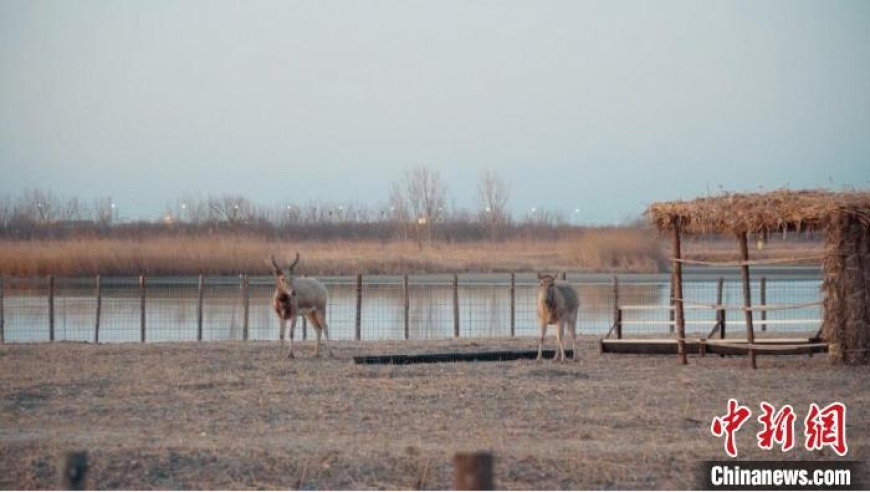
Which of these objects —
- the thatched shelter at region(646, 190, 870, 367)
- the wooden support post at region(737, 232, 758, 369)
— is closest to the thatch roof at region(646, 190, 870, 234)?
the thatched shelter at region(646, 190, 870, 367)

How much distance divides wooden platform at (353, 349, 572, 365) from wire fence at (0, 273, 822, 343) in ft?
7.56

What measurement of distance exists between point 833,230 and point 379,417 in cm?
881

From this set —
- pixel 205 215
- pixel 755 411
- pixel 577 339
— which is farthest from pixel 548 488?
pixel 205 215

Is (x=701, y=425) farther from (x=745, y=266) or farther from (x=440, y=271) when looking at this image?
(x=440, y=271)

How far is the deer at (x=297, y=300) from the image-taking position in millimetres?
21688

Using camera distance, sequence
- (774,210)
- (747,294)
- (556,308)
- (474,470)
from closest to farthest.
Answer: (474,470)
(774,210)
(747,294)
(556,308)

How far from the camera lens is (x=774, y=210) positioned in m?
18.6

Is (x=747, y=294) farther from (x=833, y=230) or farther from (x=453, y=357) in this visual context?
(x=453, y=357)

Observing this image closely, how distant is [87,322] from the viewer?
31297 millimetres

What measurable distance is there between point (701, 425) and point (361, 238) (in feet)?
187

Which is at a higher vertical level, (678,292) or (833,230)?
(833,230)

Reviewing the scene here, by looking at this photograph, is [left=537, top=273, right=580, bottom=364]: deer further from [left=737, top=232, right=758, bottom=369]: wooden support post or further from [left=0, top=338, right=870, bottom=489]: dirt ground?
[left=737, top=232, right=758, bottom=369]: wooden support post

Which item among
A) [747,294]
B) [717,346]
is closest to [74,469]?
[747,294]

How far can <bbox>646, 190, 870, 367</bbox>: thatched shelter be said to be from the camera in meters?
18.6
